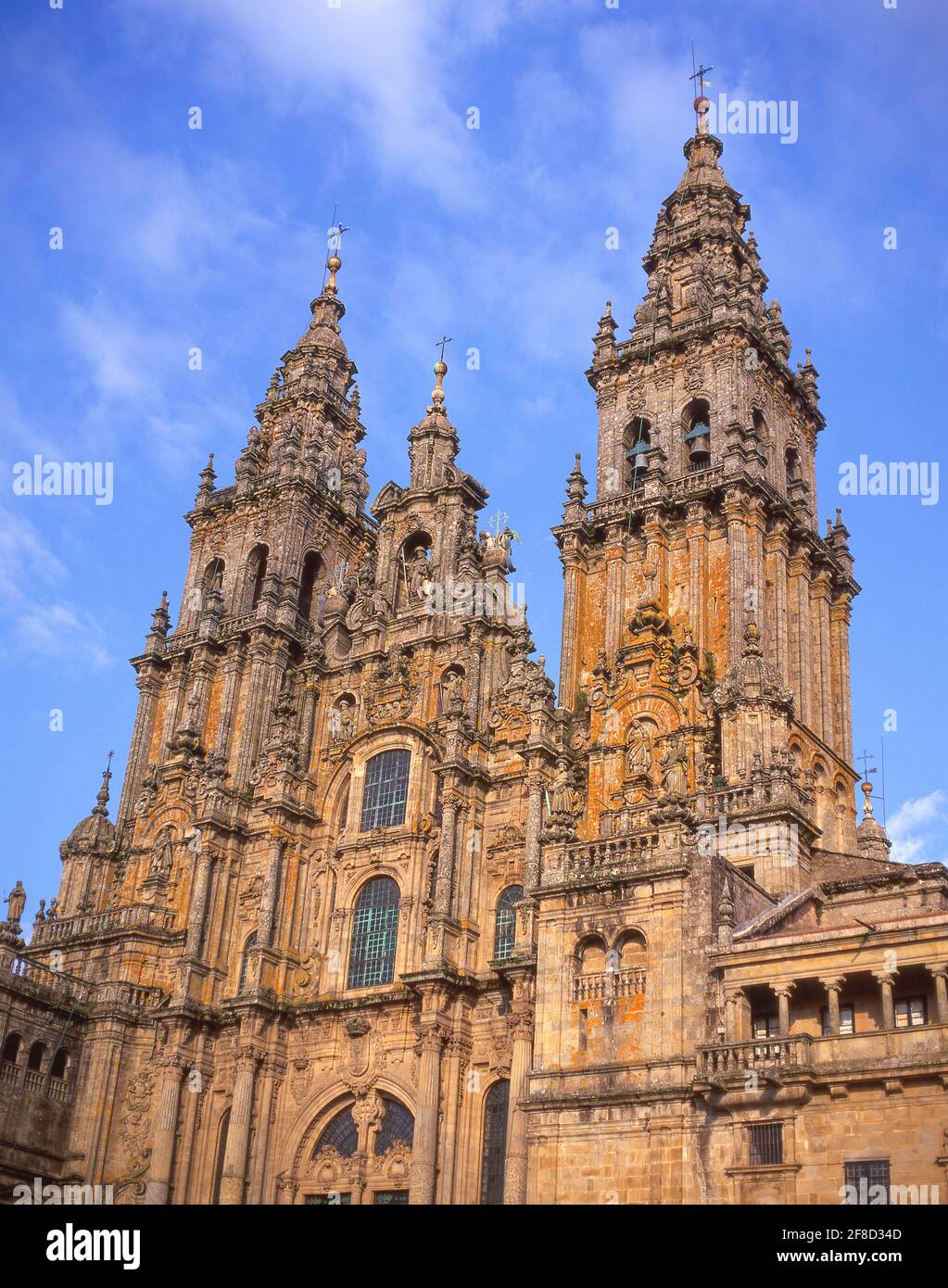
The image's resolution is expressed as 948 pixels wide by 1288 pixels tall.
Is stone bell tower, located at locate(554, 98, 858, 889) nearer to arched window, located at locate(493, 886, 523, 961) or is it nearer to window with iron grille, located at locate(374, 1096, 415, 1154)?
arched window, located at locate(493, 886, 523, 961)

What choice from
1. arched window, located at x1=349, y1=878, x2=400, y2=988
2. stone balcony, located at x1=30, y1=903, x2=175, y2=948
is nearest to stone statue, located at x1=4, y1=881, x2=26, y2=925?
stone balcony, located at x1=30, y1=903, x2=175, y2=948

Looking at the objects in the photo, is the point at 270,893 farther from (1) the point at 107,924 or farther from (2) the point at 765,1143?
(2) the point at 765,1143

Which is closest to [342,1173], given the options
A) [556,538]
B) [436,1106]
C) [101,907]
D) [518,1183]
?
[436,1106]

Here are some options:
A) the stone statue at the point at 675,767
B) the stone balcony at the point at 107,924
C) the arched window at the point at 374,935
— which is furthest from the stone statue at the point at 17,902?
the stone statue at the point at 675,767

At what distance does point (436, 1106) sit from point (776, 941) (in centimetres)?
1366

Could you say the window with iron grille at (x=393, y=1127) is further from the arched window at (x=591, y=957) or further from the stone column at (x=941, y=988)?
the stone column at (x=941, y=988)

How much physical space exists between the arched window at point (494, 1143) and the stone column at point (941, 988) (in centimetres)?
1480

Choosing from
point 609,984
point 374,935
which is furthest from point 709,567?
point 609,984

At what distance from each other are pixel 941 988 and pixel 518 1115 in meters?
13.4

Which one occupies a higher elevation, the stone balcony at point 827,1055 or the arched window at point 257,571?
the arched window at point 257,571

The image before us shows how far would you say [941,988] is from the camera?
89.3ft

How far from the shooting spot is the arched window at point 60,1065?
148ft

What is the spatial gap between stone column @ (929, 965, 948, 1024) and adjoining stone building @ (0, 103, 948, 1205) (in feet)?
0.43

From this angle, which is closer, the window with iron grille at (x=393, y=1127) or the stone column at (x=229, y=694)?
the window with iron grille at (x=393, y=1127)
